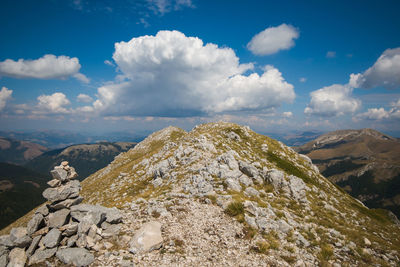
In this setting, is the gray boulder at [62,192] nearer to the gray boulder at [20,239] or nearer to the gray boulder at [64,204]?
the gray boulder at [64,204]

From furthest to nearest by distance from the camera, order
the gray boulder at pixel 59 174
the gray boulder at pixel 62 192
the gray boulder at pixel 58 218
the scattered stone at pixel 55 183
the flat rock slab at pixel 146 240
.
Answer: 1. the gray boulder at pixel 59 174
2. the scattered stone at pixel 55 183
3. the gray boulder at pixel 62 192
4. the gray boulder at pixel 58 218
5. the flat rock slab at pixel 146 240

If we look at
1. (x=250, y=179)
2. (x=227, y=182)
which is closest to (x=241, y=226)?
(x=227, y=182)

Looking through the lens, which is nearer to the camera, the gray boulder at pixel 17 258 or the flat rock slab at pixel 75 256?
the gray boulder at pixel 17 258

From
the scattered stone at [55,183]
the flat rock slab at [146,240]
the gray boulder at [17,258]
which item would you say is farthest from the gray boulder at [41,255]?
the scattered stone at [55,183]

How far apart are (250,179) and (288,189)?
25.6 feet

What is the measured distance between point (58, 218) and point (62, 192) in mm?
2723

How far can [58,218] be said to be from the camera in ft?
57.7

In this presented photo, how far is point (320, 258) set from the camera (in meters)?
16.9

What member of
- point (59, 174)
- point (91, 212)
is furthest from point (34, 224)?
point (59, 174)

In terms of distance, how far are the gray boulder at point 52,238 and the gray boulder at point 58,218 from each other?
1.25 meters

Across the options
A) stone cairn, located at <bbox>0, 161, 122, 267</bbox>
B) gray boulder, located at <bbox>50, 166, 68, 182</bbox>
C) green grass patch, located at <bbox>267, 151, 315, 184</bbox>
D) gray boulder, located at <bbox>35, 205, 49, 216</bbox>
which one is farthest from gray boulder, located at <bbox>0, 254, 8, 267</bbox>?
green grass patch, located at <bbox>267, 151, 315, 184</bbox>

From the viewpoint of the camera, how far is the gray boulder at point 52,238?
15.1 metres

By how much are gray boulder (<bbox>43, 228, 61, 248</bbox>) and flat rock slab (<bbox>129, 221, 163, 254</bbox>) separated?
619 centimetres

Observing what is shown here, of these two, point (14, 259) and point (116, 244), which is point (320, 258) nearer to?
point (116, 244)
